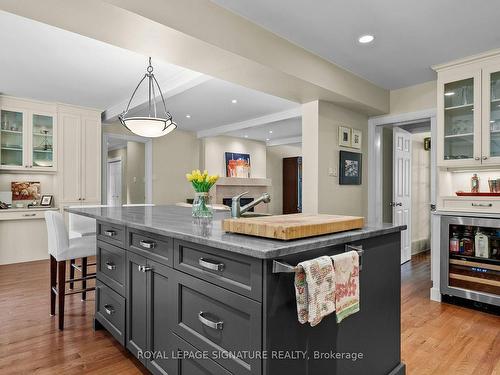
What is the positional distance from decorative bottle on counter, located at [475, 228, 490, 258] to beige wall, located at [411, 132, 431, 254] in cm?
240

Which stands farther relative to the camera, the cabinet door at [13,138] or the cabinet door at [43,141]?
Answer: the cabinet door at [43,141]

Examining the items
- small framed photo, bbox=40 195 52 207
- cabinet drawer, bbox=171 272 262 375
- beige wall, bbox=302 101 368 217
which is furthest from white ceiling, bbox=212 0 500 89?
small framed photo, bbox=40 195 52 207

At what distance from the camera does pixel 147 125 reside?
3051 millimetres

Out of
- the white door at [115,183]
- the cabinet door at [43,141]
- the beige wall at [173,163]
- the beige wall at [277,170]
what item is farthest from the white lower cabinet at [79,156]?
the beige wall at [277,170]

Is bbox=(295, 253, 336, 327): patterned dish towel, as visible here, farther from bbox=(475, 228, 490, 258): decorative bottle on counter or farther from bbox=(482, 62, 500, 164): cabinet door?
bbox=(482, 62, 500, 164): cabinet door

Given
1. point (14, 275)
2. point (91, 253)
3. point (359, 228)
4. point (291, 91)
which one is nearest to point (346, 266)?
point (359, 228)

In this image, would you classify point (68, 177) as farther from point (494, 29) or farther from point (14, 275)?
point (494, 29)

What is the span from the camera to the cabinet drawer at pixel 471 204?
9.40 ft

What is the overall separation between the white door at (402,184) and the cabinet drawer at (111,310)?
3.80 meters

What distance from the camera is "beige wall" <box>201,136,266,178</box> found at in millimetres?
7691

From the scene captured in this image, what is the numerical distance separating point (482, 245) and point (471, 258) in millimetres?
170

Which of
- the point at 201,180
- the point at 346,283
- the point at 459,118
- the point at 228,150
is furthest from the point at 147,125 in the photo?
the point at 228,150

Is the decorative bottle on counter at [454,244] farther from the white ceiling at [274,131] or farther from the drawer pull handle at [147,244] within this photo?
the white ceiling at [274,131]

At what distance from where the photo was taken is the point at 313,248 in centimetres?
121
